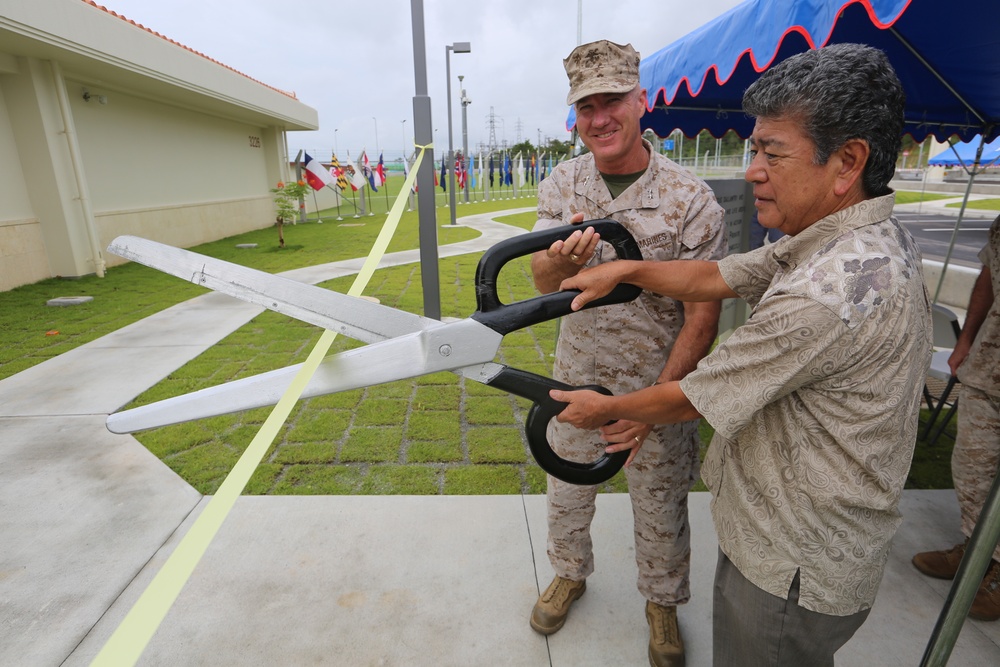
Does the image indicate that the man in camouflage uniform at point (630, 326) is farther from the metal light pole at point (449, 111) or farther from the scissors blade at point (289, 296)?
the metal light pole at point (449, 111)

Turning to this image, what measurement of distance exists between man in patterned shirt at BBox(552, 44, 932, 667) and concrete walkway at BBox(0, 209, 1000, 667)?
957 millimetres

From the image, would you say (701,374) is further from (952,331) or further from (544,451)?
(952,331)

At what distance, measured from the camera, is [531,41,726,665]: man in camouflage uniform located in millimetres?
1588

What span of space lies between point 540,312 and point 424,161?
9.66 feet

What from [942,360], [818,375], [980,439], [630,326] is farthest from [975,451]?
[818,375]

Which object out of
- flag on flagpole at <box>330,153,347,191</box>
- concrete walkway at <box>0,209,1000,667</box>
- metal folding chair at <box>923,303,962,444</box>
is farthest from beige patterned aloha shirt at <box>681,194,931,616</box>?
flag on flagpole at <box>330,153,347,191</box>

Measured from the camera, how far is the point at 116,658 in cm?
82

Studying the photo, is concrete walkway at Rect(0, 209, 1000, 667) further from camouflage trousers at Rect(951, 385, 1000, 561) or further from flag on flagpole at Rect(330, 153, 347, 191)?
flag on flagpole at Rect(330, 153, 347, 191)

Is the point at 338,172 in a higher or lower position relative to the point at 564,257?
higher

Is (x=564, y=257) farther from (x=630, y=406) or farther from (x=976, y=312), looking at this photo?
(x=976, y=312)

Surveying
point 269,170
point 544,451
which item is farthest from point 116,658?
point 269,170

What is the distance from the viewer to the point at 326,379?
126 centimetres

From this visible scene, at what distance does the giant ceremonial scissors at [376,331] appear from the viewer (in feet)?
4.09

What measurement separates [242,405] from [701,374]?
1032mm
